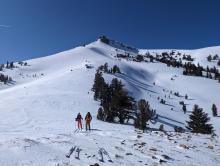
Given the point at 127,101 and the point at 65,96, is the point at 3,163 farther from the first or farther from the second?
the point at 65,96

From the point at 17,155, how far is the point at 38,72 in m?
159

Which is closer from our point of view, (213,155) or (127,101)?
(213,155)

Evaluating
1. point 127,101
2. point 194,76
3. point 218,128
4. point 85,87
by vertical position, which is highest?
point 194,76

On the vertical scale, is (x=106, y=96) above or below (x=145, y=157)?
above

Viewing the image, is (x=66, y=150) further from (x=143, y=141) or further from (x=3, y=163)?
(x=143, y=141)

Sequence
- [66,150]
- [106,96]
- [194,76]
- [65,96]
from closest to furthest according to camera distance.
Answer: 1. [66,150]
2. [106,96]
3. [65,96]
4. [194,76]

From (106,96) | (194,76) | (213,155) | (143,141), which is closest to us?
(213,155)

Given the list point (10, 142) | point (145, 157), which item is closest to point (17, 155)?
point (10, 142)

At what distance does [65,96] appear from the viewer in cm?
6556

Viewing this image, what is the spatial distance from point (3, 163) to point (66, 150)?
134 inches

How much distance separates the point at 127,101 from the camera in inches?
1956

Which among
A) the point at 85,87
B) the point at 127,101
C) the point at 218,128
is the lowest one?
the point at 218,128

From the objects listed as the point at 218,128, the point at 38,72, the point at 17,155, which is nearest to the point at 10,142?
the point at 17,155

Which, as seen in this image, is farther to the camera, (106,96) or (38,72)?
(38,72)
